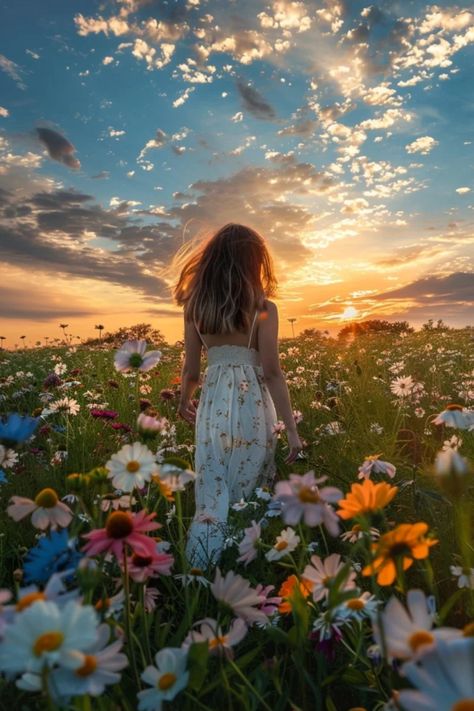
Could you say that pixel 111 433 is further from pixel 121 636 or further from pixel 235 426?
pixel 121 636

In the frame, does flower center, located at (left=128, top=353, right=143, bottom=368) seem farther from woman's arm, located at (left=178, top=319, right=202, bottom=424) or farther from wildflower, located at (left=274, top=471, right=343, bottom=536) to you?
woman's arm, located at (left=178, top=319, right=202, bottom=424)

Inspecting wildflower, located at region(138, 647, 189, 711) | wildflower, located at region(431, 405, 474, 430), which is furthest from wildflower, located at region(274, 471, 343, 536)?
wildflower, located at region(431, 405, 474, 430)

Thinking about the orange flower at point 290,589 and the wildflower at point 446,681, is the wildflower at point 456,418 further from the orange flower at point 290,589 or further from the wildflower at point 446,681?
the wildflower at point 446,681

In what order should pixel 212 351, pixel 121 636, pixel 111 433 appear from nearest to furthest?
pixel 121 636 → pixel 212 351 → pixel 111 433

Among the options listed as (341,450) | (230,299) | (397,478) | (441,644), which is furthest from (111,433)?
(441,644)

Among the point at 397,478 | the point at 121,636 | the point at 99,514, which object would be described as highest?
the point at 99,514

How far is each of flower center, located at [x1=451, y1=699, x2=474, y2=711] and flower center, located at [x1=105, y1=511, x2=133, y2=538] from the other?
0.55 meters

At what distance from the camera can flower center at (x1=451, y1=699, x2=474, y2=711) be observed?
0.54 metres

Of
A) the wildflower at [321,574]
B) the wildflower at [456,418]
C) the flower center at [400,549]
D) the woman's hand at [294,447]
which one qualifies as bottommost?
the woman's hand at [294,447]

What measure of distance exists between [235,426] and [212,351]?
0.51 m

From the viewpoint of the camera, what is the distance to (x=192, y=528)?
2.79 meters

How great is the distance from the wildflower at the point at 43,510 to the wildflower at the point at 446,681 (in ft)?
2.23

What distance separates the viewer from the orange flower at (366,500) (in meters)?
0.82

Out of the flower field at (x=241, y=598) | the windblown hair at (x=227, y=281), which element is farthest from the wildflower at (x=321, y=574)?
the windblown hair at (x=227, y=281)
